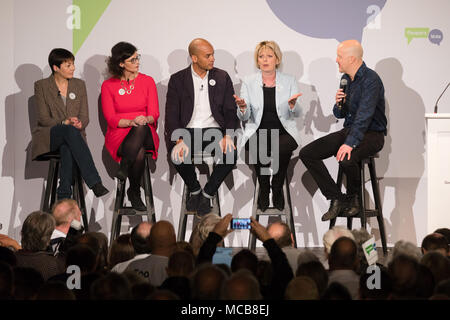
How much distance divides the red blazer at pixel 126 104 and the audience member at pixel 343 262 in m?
2.49

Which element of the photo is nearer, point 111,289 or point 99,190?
point 111,289

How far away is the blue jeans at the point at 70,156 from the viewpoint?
15.7ft

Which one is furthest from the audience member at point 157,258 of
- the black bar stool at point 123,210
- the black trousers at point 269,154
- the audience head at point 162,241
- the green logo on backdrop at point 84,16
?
the green logo on backdrop at point 84,16

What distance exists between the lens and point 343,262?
9.34 feet

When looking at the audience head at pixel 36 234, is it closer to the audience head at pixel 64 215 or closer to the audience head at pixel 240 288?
the audience head at pixel 64 215

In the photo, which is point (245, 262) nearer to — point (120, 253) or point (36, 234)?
point (120, 253)

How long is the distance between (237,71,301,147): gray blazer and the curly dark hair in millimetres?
977

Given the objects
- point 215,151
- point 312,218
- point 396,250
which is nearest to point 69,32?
point 215,151

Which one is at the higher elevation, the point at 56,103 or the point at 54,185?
the point at 56,103

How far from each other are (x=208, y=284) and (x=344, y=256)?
80 centimetres

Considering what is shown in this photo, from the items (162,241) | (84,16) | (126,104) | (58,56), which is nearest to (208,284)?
(162,241)
